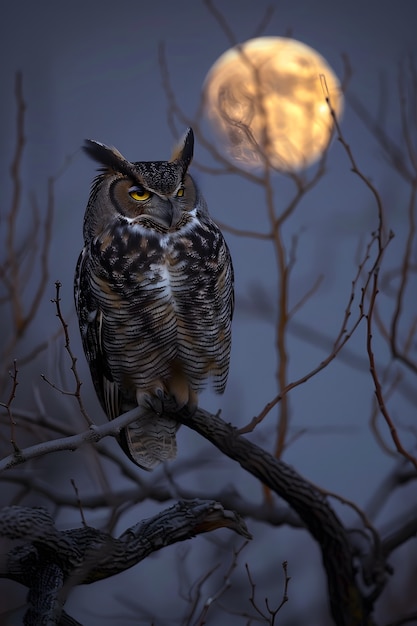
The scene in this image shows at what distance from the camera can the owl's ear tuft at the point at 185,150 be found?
7.18 feet

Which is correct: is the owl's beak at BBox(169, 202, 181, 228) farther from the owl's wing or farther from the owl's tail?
the owl's tail

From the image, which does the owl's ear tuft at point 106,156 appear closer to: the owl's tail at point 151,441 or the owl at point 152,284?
the owl at point 152,284

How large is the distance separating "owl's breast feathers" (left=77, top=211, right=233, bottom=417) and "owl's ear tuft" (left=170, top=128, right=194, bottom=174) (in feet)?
0.55

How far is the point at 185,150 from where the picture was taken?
2197mm

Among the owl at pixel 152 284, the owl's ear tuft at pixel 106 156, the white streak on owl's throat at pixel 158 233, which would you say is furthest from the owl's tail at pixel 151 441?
the owl's ear tuft at pixel 106 156

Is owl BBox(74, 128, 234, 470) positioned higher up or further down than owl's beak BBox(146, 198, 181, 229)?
further down

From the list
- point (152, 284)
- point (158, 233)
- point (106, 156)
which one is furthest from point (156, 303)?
point (106, 156)

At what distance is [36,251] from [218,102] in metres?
0.95

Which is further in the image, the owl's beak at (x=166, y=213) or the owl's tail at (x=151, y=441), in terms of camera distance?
the owl's tail at (x=151, y=441)

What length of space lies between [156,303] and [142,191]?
308 millimetres

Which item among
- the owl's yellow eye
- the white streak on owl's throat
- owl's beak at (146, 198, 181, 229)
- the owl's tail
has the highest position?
the owl's yellow eye

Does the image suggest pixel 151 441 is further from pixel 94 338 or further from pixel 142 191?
pixel 142 191

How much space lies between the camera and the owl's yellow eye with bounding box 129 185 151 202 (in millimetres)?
2115

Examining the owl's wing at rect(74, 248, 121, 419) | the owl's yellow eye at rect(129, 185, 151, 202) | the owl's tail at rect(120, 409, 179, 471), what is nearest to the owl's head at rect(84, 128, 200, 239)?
the owl's yellow eye at rect(129, 185, 151, 202)
